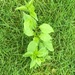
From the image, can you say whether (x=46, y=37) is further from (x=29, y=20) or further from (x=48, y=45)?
(x=29, y=20)

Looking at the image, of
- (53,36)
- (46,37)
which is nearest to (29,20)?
(46,37)

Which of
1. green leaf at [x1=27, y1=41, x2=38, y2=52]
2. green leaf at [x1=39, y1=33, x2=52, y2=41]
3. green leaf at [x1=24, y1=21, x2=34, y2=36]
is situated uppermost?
green leaf at [x1=24, y1=21, x2=34, y2=36]

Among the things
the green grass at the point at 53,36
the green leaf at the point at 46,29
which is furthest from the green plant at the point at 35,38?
the green grass at the point at 53,36

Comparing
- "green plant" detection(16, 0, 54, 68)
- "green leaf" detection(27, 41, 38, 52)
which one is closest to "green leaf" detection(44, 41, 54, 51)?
"green plant" detection(16, 0, 54, 68)

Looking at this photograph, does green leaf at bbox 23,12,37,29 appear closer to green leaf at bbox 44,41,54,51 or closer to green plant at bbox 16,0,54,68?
green plant at bbox 16,0,54,68

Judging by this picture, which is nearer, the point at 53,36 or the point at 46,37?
the point at 46,37
